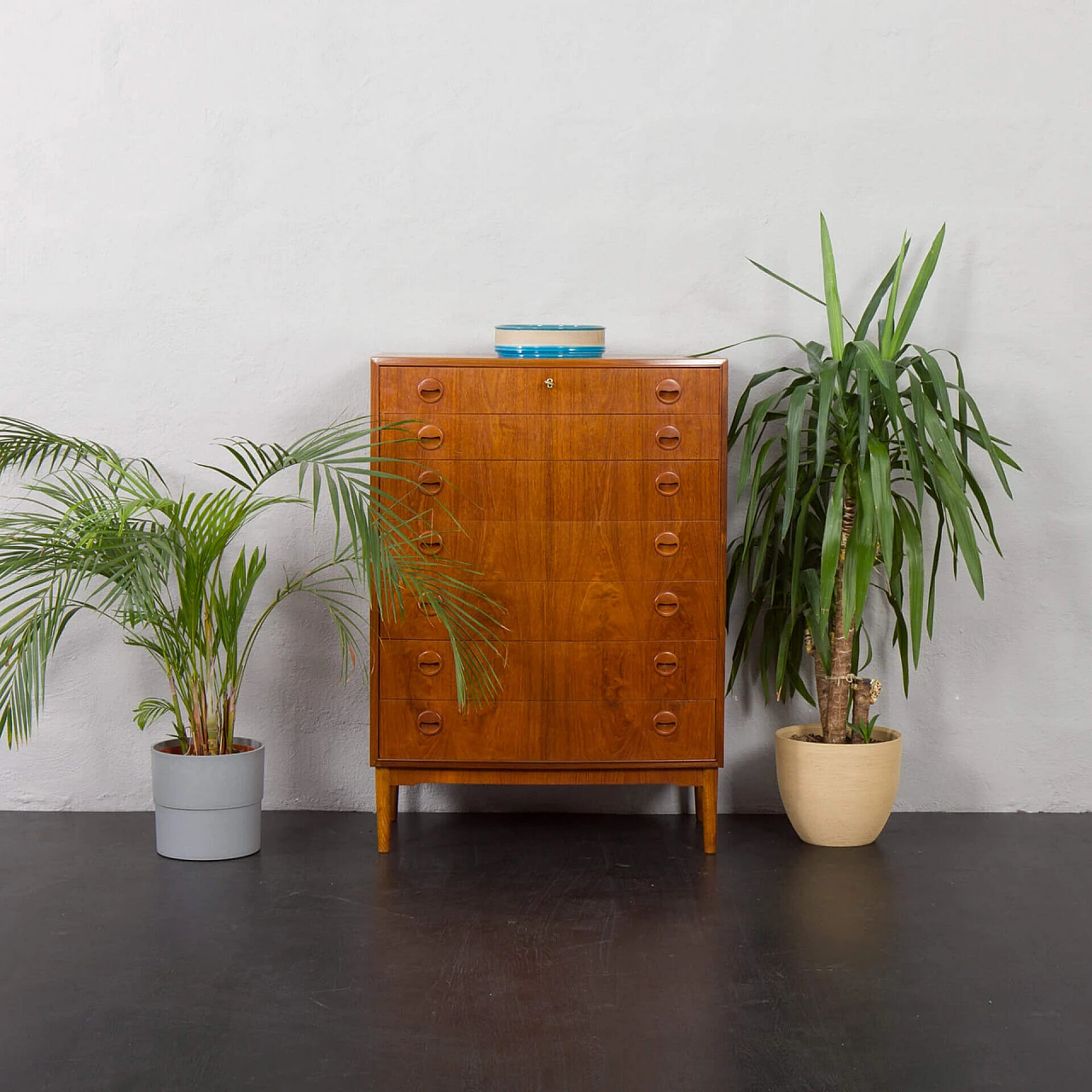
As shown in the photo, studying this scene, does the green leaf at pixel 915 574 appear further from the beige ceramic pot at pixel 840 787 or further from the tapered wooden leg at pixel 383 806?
the tapered wooden leg at pixel 383 806

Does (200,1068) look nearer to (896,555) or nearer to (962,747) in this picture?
(896,555)

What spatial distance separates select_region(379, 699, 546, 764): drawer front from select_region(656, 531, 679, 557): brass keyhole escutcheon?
0.49 m

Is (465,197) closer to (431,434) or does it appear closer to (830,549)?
(431,434)

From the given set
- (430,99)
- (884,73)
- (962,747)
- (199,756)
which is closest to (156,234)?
(430,99)

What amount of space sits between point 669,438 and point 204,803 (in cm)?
147

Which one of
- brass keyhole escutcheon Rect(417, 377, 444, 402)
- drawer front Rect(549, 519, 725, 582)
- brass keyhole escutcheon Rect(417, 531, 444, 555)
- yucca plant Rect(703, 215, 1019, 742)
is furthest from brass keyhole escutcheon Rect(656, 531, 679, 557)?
brass keyhole escutcheon Rect(417, 377, 444, 402)

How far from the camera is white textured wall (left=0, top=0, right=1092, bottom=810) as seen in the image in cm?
325

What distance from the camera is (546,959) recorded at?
2.33 m

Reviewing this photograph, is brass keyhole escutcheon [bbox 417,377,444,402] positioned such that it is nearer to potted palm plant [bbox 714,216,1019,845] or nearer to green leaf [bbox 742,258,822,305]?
potted palm plant [bbox 714,216,1019,845]

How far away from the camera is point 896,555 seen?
2982mm

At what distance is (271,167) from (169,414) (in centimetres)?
75

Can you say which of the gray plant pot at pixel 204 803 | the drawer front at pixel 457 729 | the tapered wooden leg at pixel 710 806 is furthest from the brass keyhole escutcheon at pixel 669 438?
the gray plant pot at pixel 204 803

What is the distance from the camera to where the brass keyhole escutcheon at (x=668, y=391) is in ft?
9.53

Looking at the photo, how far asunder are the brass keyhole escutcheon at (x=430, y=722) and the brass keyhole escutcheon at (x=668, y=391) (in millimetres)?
969
